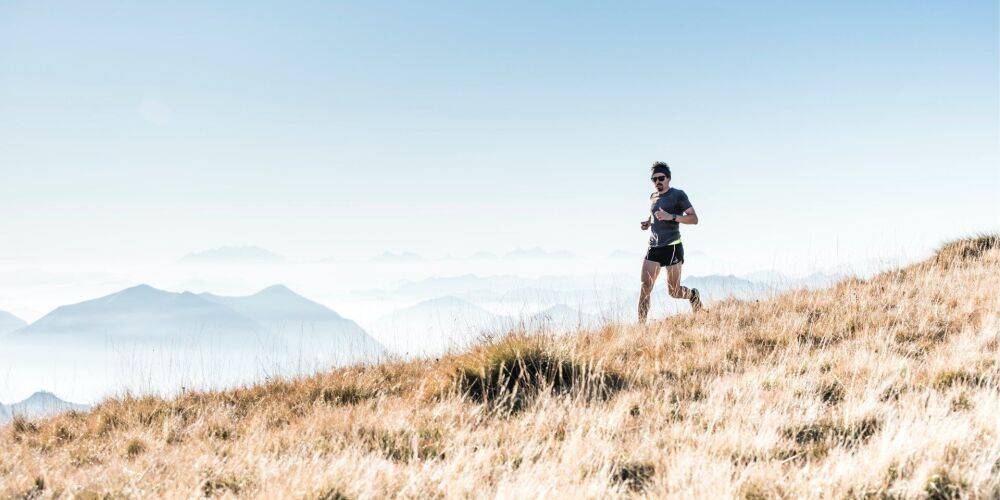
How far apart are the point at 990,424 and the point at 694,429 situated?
5.60ft

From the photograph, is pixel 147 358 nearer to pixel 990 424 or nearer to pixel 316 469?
pixel 316 469

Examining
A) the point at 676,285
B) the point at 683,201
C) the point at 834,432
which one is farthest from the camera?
the point at 676,285

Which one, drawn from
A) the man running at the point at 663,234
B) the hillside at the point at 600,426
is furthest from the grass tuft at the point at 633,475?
the man running at the point at 663,234

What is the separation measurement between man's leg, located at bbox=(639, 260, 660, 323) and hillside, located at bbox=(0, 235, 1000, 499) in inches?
65.3

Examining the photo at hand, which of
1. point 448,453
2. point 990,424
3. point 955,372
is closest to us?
point 990,424

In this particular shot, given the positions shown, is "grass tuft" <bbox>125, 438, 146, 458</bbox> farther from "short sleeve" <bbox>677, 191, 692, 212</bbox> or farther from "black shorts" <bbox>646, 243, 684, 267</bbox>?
"short sleeve" <bbox>677, 191, 692, 212</bbox>

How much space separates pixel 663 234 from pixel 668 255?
341 mm

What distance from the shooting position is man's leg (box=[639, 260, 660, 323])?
8.88 meters

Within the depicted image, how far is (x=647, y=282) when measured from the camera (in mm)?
8938

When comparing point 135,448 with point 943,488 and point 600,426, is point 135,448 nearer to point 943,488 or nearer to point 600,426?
point 600,426

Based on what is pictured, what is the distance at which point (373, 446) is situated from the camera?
3.88 m

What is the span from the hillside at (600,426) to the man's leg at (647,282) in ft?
5.44

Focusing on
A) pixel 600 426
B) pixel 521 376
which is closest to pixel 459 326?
pixel 521 376

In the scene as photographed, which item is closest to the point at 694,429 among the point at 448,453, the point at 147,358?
the point at 448,453
